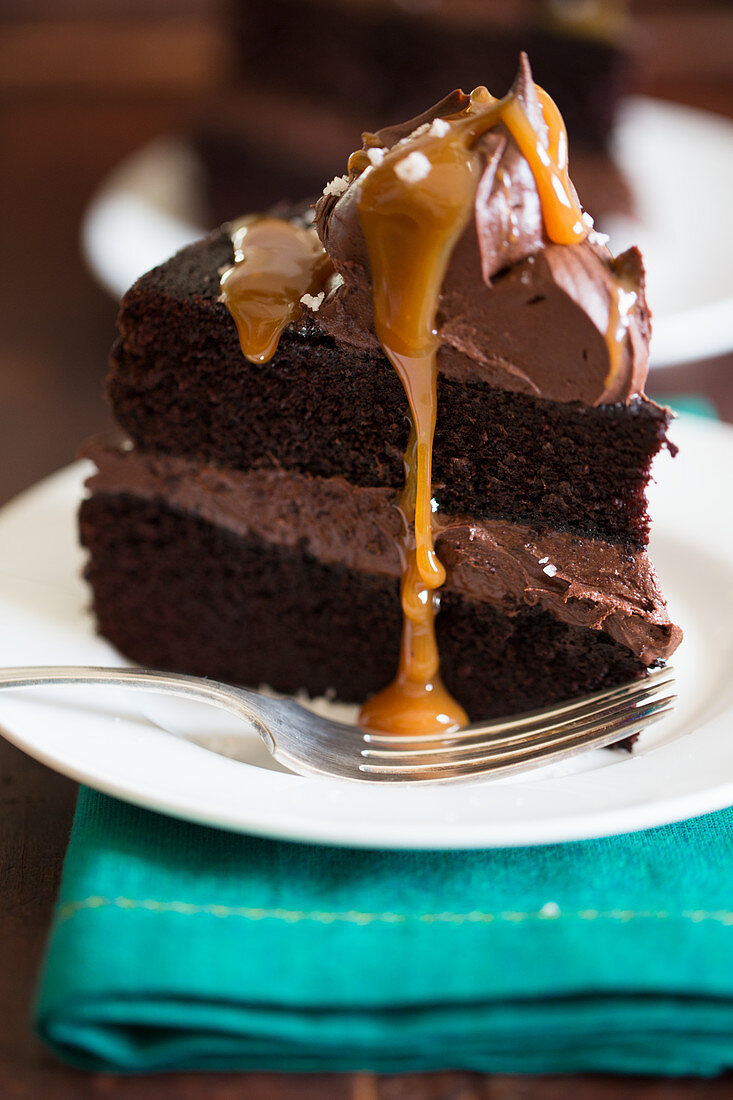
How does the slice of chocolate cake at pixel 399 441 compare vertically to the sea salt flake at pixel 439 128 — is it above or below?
below

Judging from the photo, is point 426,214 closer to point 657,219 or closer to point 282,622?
point 282,622

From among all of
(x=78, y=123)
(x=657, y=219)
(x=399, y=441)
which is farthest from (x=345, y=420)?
(x=78, y=123)

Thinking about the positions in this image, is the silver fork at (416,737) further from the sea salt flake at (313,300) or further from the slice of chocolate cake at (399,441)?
the sea salt flake at (313,300)

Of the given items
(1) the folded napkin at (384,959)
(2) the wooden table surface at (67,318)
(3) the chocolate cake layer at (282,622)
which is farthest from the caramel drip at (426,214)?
(2) the wooden table surface at (67,318)

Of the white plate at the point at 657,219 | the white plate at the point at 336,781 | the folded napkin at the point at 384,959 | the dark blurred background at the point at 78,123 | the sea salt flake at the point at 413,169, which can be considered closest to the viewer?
the folded napkin at the point at 384,959

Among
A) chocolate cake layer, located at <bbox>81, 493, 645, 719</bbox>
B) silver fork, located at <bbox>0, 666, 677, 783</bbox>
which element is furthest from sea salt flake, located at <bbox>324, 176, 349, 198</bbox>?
silver fork, located at <bbox>0, 666, 677, 783</bbox>

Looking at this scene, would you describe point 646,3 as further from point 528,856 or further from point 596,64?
point 528,856

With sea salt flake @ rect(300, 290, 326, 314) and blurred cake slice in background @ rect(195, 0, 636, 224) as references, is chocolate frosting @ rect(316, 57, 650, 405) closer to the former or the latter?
sea salt flake @ rect(300, 290, 326, 314)
